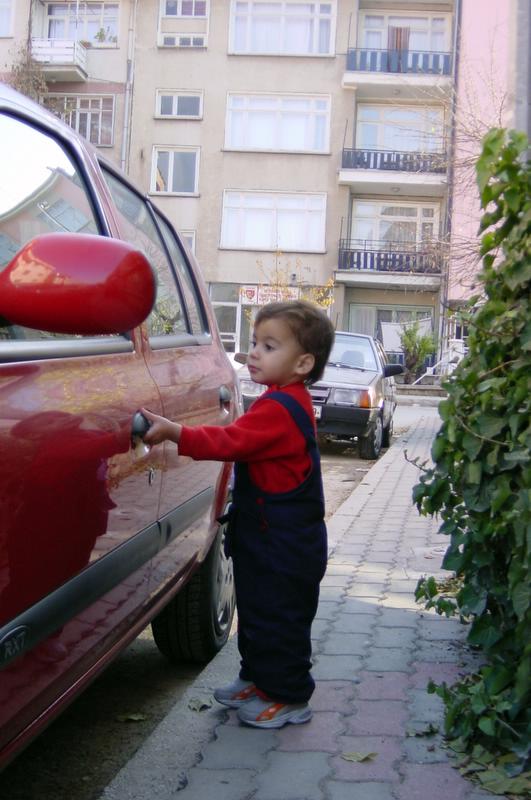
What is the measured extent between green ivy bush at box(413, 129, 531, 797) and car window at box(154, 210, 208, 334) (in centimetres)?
134

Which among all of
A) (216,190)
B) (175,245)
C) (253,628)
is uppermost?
(216,190)

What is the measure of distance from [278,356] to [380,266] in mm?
31955

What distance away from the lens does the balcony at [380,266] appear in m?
33.7

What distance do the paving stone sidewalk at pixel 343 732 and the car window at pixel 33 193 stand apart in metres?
1.22

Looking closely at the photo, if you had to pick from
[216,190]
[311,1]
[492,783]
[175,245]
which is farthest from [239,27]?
[492,783]

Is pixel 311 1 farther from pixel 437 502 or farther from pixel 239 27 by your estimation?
pixel 437 502

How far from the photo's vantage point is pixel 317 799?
8.09 ft

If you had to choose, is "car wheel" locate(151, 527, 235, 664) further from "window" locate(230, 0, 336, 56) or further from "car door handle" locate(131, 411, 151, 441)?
"window" locate(230, 0, 336, 56)

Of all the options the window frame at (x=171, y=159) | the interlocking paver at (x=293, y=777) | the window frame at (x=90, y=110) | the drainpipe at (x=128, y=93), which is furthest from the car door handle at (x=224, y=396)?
the window frame at (x=90, y=110)

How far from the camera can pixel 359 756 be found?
8.96 ft

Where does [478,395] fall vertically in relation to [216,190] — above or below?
below

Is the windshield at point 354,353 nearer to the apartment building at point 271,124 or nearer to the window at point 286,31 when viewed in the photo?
the apartment building at point 271,124

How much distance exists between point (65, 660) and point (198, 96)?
112 feet

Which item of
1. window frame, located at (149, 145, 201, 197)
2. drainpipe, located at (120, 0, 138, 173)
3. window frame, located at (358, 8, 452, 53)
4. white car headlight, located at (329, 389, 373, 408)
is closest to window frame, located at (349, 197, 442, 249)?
window frame, located at (358, 8, 452, 53)
